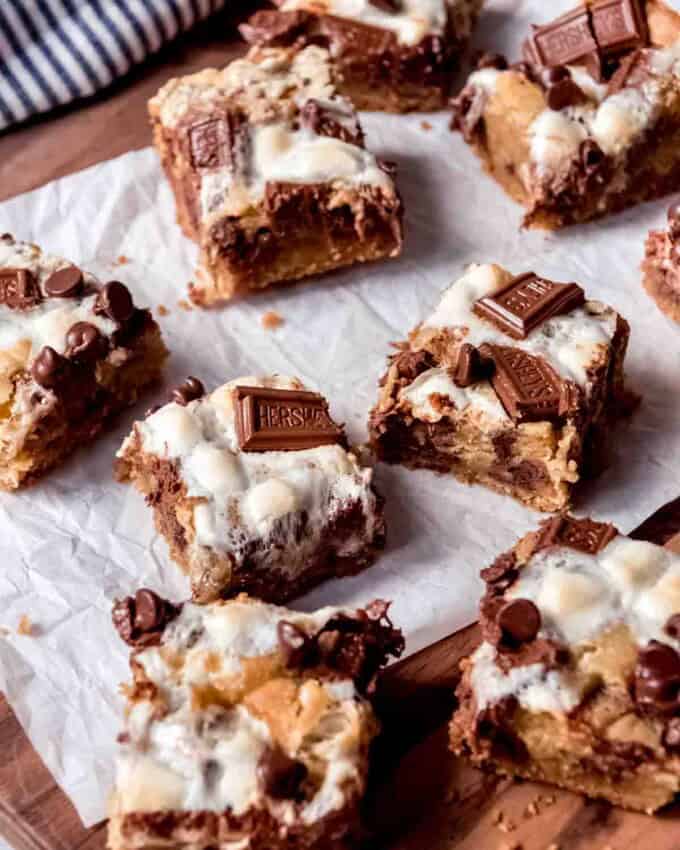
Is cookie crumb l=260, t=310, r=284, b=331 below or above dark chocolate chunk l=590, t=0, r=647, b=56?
below

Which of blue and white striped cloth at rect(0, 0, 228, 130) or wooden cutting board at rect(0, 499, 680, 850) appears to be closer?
wooden cutting board at rect(0, 499, 680, 850)

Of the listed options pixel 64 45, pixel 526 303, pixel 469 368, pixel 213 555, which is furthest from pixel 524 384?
pixel 64 45

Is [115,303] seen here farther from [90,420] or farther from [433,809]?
[433,809]

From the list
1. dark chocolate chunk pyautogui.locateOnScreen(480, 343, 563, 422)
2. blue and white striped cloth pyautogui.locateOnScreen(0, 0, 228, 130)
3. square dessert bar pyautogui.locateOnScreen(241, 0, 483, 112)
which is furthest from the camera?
blue and white striped cloth pyautogui.locateOnScreen(0, 0, 228, 130)

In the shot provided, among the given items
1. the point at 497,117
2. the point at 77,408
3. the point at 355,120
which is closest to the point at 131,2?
the point at 355,120

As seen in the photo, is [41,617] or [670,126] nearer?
[41,617]

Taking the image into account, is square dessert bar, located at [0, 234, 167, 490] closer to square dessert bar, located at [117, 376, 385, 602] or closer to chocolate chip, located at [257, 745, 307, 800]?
square dessert bar, located at [117, 376, 385, 602]

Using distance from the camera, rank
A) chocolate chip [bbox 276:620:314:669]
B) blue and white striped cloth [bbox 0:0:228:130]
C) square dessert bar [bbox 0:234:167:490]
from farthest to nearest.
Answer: blue and white striped cloth [bbox 0:0:228:130] < square dessert bar [bbox 0:234:167:490] < chocolate chip [bbox 276:620:314:669]

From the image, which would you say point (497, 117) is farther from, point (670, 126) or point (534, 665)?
point (534, 665)

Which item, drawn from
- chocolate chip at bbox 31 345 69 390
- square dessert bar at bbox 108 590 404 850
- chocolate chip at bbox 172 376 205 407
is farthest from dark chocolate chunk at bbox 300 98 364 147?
square dessert bar at bbox 108 590 404 850
